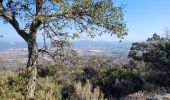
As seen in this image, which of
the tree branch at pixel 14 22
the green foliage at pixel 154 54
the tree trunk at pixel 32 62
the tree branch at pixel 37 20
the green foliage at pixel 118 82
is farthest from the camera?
the green foliage at pixel 154 54

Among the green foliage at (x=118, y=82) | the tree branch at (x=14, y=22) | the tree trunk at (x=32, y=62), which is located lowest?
the green foliage at (x=118, y=82)

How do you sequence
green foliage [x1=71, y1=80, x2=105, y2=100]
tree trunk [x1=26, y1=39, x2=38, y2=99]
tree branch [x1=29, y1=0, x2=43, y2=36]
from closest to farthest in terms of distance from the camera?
tree branch [x1=29, y1=0, x2=43, y2=36], tree trunk [x1=26, y1=39, x2=38, y2=99], green foliage [x1=71, y1=80, x2=105, y2=100]

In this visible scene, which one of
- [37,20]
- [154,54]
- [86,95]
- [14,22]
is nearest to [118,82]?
[86,95]

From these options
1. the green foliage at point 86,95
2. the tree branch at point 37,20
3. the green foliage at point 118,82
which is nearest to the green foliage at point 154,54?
the green foliage at point 118,82

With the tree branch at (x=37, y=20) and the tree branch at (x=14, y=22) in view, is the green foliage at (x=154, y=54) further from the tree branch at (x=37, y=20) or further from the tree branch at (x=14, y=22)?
the tree branch at (x=37, y=20)

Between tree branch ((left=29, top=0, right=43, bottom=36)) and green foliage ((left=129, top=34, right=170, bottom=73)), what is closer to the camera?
tree branch ((left=29, top=0, right=43, bottom=36))

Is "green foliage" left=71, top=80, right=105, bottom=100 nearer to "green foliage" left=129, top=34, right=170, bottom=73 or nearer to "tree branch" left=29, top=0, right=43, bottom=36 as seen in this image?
"tree branch" left=29, top=0, right=43, bottom=36

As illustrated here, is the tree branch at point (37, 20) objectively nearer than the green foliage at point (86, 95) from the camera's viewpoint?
Yes

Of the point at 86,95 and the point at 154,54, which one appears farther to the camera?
the point at 154,54

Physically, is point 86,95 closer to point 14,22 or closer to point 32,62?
point 32,62

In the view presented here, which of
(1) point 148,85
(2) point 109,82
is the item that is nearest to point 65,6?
(1) point 148,85

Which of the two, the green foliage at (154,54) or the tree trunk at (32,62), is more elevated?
the tree trunk at (32,62)

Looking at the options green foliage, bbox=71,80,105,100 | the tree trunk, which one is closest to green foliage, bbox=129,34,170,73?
green foliage, bbox=71,80,105,100

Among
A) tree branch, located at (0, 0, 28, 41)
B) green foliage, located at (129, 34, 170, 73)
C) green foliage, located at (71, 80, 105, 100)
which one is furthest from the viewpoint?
green foliage, located at (129, 34, 170, 73)
